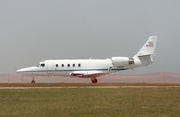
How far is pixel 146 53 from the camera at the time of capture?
4828 centimetres

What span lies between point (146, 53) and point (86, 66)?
8.21 m

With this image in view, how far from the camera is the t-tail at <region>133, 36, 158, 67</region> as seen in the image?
48188 millimetres

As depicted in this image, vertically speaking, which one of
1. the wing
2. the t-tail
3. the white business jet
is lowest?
the wing

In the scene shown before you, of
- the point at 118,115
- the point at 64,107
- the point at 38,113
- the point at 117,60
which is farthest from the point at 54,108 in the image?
the point at 117,60

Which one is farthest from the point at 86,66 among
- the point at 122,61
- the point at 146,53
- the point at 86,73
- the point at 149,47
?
the point at 149,47

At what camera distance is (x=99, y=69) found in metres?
48.7

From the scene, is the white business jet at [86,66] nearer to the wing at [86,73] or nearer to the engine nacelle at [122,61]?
the wing at [86,73]

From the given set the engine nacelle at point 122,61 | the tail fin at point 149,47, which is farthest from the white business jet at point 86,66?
the engine nacelle at point 122,61

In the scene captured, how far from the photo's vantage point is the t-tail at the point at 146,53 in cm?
4819

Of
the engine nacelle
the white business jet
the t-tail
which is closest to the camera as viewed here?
the engine nacelle

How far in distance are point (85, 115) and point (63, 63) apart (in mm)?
34176

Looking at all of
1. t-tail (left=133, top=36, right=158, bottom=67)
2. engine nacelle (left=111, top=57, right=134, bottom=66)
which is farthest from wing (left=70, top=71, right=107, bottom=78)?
t-tail (left=133, top=36, right=158, bottom=67)

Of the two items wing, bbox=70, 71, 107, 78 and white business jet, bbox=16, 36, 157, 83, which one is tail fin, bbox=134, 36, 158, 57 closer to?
white business jet, bbox=16, 36, 157, 83

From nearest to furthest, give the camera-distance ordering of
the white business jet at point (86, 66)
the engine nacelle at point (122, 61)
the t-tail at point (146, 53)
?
the engine nacelle at point (122, 61) < the t-tail at point (146, 53) < the white business jet at point (86, 66)
